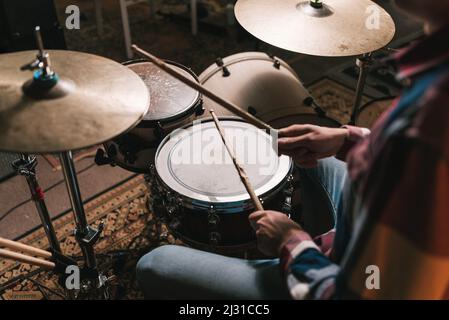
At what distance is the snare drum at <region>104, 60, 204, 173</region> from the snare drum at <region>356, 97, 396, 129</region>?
1.15 meters

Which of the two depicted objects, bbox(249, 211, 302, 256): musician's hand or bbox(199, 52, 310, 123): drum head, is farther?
bbox(199, 52, 310, 123): drum head

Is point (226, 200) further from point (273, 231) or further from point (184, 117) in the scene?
point (184, 117)

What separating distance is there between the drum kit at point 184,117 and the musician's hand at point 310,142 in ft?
0.26

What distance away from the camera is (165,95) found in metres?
1.55

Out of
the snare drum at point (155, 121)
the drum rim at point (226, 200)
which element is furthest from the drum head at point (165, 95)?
the drum rim at point (226, 200)

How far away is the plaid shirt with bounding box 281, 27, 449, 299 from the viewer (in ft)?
1.81

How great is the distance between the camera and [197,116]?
1598 millimetres

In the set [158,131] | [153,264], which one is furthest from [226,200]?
[158,131]

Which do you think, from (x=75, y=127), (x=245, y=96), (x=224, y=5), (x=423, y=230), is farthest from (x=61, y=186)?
(x=224, y=5)

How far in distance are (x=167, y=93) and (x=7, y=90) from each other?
0.62 m

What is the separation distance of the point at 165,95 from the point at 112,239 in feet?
2.12

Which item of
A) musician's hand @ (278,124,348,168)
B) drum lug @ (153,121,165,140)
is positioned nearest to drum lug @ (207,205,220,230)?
musician's hand @ (278,124,348,168)

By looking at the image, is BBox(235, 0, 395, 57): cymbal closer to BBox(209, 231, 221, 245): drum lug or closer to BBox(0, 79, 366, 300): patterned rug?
BBox(209, 231, 221, 245): drum lug
